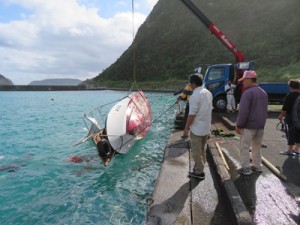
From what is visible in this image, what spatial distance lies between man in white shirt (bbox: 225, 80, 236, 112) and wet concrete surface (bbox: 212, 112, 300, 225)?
303 inches

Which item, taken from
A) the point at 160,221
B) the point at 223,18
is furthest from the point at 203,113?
the point at 223,18

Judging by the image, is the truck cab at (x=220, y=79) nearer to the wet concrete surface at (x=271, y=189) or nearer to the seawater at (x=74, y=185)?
the seawater at (x=74, y=185)

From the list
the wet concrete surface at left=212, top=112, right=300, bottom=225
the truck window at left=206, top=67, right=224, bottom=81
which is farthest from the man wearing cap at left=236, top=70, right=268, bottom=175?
the truck window at left=206, top=67, right=224, bottom=81

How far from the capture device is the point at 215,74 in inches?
659

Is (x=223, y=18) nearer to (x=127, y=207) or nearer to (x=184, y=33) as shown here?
(x=184, y=33)

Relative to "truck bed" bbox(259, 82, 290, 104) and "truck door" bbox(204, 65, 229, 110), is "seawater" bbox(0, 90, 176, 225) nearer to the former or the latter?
"truck door" bbox(204, 65, 229, 110)

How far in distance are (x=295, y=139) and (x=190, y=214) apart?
4208 millimetres

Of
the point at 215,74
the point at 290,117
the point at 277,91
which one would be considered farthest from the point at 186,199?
the point at 277,91

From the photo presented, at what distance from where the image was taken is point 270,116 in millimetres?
14930

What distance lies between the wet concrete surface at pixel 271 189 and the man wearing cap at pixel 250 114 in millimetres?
442

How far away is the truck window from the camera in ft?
54.4

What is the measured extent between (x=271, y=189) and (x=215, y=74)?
1198 centimetres

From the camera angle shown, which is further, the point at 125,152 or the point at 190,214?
the point at 125,152

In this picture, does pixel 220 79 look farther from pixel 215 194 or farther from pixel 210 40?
pixel 210 40
